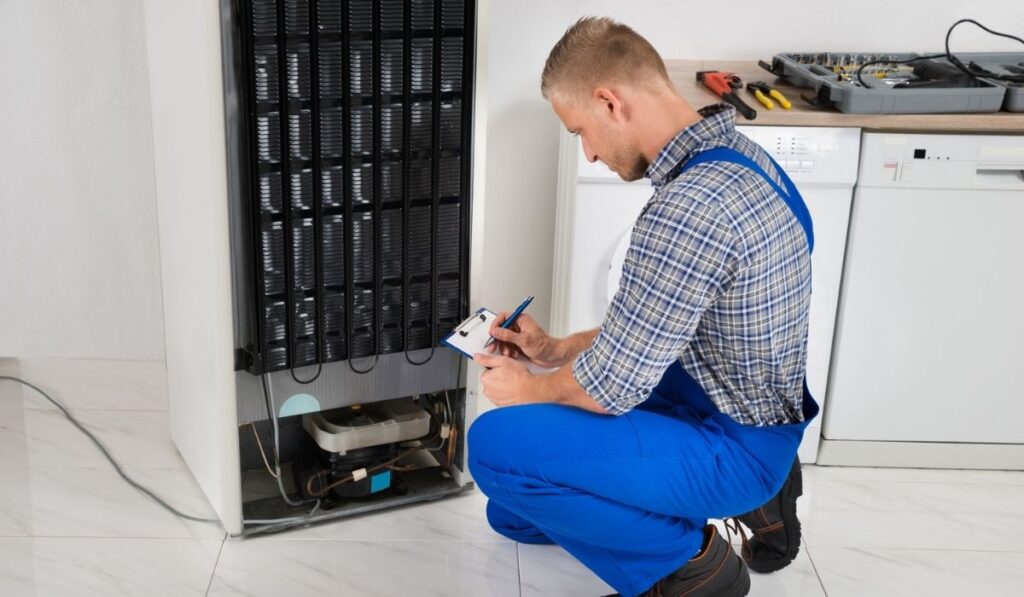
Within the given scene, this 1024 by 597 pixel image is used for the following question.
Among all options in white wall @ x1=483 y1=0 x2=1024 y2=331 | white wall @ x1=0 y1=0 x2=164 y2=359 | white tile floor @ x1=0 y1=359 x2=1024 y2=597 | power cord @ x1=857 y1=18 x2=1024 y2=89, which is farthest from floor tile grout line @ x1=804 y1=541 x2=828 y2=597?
white wall @ x1=0 y1=0 x2=164 y2=359

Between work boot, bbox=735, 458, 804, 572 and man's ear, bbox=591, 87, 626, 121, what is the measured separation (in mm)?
826

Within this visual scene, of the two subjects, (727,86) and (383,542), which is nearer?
(383,542)

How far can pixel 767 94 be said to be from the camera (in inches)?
98.9

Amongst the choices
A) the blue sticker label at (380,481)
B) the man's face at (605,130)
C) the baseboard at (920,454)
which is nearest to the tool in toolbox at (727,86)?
the man's face at (605,130)

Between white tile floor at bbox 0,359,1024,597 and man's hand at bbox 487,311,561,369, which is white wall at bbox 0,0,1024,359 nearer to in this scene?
white tile floor at bbox 0,359,1024,597

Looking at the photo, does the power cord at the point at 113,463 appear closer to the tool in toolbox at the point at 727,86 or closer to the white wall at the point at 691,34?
the white wall at the point at 691,34

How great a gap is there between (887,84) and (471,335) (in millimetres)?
1105

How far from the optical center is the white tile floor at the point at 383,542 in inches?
85.4

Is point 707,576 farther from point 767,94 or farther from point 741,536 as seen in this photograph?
point 767,94

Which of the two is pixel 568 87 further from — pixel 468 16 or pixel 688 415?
pixel 688 415

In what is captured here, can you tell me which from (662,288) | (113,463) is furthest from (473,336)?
(113,463)

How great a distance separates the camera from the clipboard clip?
218 centimetres

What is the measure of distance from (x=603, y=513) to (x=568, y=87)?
712 mm

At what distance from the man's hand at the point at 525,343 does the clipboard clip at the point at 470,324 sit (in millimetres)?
49
